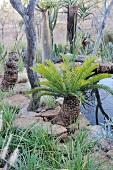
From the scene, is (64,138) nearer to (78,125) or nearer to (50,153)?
(78,125)

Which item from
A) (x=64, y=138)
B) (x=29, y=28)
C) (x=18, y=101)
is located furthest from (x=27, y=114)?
(x=29, y=28)

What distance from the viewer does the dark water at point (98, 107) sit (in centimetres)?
388

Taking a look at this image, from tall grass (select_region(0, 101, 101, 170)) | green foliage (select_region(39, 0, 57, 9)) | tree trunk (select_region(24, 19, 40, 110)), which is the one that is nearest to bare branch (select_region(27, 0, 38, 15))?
tree trunk (select_region(24, 19, 40, 110))

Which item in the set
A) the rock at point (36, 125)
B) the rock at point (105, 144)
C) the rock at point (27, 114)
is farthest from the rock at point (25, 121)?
the rock at point (105, 144)

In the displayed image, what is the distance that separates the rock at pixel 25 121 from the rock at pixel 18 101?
0.63 meters

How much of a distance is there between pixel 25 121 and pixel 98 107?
173cm

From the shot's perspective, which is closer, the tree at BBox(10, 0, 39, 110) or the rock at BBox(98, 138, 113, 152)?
the rock at BBox(98, 138, 113, 152)

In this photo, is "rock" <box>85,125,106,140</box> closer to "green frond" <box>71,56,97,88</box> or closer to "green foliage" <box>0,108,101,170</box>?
"green foliage" <box>0,108,101,170</box>

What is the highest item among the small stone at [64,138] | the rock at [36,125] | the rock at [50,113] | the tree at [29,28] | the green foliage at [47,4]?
the green foliage at [47,4]

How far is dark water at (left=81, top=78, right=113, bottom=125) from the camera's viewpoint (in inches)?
153

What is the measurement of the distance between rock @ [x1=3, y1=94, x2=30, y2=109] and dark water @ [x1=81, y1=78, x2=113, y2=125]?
92cm

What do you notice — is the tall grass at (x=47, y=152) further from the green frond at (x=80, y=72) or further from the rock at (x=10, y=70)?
the rock at (x=10, y=70)

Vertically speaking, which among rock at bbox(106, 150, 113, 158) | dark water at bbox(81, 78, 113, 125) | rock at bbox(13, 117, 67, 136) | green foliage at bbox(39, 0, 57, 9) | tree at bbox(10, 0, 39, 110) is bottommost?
dark water at bbox(81, 78, 113, 125)

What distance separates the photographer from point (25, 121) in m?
3.00
